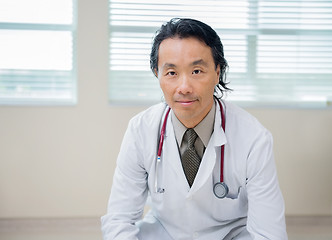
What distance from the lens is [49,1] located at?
9.07 ft

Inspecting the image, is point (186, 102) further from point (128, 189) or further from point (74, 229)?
point (74, 229)

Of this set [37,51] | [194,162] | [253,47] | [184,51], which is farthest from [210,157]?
[37,51]

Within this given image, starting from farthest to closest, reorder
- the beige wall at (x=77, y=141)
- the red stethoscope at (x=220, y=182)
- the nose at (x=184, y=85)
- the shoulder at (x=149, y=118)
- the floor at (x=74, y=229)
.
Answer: the beige wall at (x=77, y=141) → the floor at (x=74, y=229) → the shoulder at (x=149, y=118) → the red stethoscope at (x=220, y=182) → the nose at (x=184, y=85)

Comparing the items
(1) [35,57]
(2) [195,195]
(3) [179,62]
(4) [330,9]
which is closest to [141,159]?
(2) [195,195]

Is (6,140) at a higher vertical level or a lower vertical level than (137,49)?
lower

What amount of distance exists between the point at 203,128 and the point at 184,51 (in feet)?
1.06

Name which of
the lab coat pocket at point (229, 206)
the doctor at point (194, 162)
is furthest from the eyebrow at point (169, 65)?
the lab coat pocket at point (229, 206)

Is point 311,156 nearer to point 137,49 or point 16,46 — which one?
point 137,49

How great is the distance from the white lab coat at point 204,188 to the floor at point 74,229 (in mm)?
1083

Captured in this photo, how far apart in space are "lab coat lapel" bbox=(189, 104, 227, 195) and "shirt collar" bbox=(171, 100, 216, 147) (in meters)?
0.03

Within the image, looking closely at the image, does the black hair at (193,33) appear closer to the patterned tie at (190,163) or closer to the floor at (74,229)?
the patterned tie at (190,163)

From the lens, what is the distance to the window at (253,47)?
2822 mm

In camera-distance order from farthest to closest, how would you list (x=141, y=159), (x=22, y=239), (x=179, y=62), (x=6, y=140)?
1. (x=6, y=140)
2. (x=22, y=239)
3. (x=141, y=159)
4. (x=179, y=62)

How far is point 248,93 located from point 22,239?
1.78 meters
